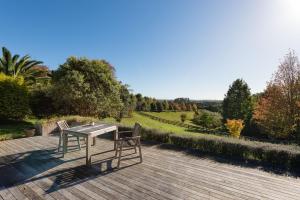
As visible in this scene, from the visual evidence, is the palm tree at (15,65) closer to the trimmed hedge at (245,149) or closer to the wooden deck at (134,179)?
the wooden deck at (134,179)

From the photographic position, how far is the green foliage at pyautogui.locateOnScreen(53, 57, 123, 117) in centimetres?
1239

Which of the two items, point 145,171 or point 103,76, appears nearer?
point 145,171

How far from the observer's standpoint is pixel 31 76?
17.9m

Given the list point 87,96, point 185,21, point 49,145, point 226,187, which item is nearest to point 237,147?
point 226,187

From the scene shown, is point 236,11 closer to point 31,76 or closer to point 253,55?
point 253,55

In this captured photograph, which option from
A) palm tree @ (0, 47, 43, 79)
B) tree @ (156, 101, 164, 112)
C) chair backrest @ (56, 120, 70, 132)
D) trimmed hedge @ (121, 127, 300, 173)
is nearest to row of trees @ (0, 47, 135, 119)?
palm tree @ (0, 47, 43, 79)

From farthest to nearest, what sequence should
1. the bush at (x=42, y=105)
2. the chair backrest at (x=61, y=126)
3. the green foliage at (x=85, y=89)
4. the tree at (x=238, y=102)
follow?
the tree at (x=238, y=102)
the bush at (x=42, y=105)
the green foliage at (x=85, y=89)
the chair backrest at (x=61, y=126)

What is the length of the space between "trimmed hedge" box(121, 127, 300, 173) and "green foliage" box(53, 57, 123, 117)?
7.45 metres

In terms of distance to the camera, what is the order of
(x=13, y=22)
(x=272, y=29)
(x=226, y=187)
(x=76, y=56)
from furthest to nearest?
(x=76, y=56)
(x=13, y=22)
(x=272, y=29)
(x=226, y=187)

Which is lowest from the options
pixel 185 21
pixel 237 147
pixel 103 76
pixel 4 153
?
pixel 4 153

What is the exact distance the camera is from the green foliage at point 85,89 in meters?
12.4

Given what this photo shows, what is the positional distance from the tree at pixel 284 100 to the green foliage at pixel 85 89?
11396mm

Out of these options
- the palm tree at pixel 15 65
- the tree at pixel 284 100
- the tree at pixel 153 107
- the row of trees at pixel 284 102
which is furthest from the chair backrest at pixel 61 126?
the tree at pixel 153 107

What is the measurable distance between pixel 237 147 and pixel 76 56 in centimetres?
1234
